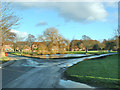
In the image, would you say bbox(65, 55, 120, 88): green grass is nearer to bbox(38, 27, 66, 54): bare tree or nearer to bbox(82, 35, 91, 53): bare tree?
bbox(38, 27, 66, 54): bare tree

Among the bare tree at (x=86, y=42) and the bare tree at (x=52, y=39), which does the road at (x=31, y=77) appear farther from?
the bare tree at (x=86, y=42)

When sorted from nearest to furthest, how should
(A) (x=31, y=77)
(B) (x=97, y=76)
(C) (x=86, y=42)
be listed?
(B) (x=97, y=76)
(A) (x=31, y=77)
(C) (x=86, y=42)

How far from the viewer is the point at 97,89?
5164mm

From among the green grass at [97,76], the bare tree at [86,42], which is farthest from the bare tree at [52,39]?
the bare tree at [86,42]

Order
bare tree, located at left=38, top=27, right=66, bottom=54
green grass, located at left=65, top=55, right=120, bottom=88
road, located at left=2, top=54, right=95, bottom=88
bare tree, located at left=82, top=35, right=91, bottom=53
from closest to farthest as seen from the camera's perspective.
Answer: green grass, located at left=65, top=55, right=120, bottom=88, road, located at left=2, top=54, right=95, bottom=88, bare tree, located at left=38, top=27, right=66, bottom=54, bare tree, located at left=82, top=35, right=91, bottom=53

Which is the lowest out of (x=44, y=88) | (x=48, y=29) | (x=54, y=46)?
(x=44, y=88)

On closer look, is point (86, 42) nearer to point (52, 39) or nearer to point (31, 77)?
point (52, 39)

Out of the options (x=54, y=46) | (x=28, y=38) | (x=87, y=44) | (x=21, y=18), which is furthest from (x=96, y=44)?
(x=21, y=18)

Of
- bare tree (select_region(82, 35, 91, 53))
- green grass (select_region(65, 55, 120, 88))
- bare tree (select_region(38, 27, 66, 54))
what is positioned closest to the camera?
green grass (select_region(65, 55, 120, 88))

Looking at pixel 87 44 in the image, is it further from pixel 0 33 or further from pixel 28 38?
pixel 0 33

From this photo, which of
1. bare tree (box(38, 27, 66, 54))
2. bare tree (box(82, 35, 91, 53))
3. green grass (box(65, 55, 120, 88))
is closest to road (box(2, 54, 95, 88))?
green grass (box(65, 55, 120, 88))

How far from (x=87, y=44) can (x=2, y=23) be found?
39983 millimetres

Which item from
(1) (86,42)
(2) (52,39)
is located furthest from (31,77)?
(1) (86,42)

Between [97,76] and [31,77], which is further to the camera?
[31,77]
